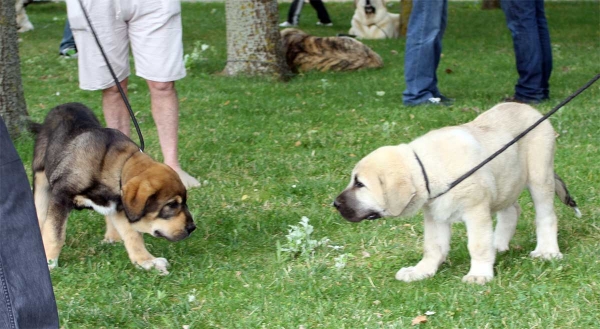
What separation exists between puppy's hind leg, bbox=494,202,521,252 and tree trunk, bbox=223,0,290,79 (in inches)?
232

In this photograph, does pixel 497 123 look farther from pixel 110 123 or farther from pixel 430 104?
pixel 430 104

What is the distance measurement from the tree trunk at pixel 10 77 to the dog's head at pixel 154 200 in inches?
131

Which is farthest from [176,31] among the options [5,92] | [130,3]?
[5,92]

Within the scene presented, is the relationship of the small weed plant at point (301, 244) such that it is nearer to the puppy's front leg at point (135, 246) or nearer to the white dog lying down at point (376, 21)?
the puppy's front leg at point (135, 246)

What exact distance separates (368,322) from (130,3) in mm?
3093

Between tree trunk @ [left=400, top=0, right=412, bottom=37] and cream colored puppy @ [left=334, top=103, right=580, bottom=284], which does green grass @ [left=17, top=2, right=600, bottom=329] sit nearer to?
cream colored puppy @ [left=334, top=103, right=580, bottom=284]

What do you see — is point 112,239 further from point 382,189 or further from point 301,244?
point 382,189

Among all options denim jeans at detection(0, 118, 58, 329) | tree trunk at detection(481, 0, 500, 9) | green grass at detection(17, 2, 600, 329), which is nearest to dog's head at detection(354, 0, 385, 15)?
green grass at detection(17, 2, 600, 329)

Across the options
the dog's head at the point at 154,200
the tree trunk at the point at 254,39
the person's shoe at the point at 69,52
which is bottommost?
the person's shoe at the point at 69,52

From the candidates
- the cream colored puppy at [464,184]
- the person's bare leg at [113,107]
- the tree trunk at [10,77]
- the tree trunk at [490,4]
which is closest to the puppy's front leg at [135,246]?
the cream colored puppy at [464,184]

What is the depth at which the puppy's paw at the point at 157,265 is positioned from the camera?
14.7ft

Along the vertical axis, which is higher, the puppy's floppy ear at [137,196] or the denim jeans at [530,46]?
the puppy's floppy ear at [137,196]

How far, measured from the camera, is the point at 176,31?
5.89 m

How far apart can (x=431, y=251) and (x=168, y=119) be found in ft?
8.36
